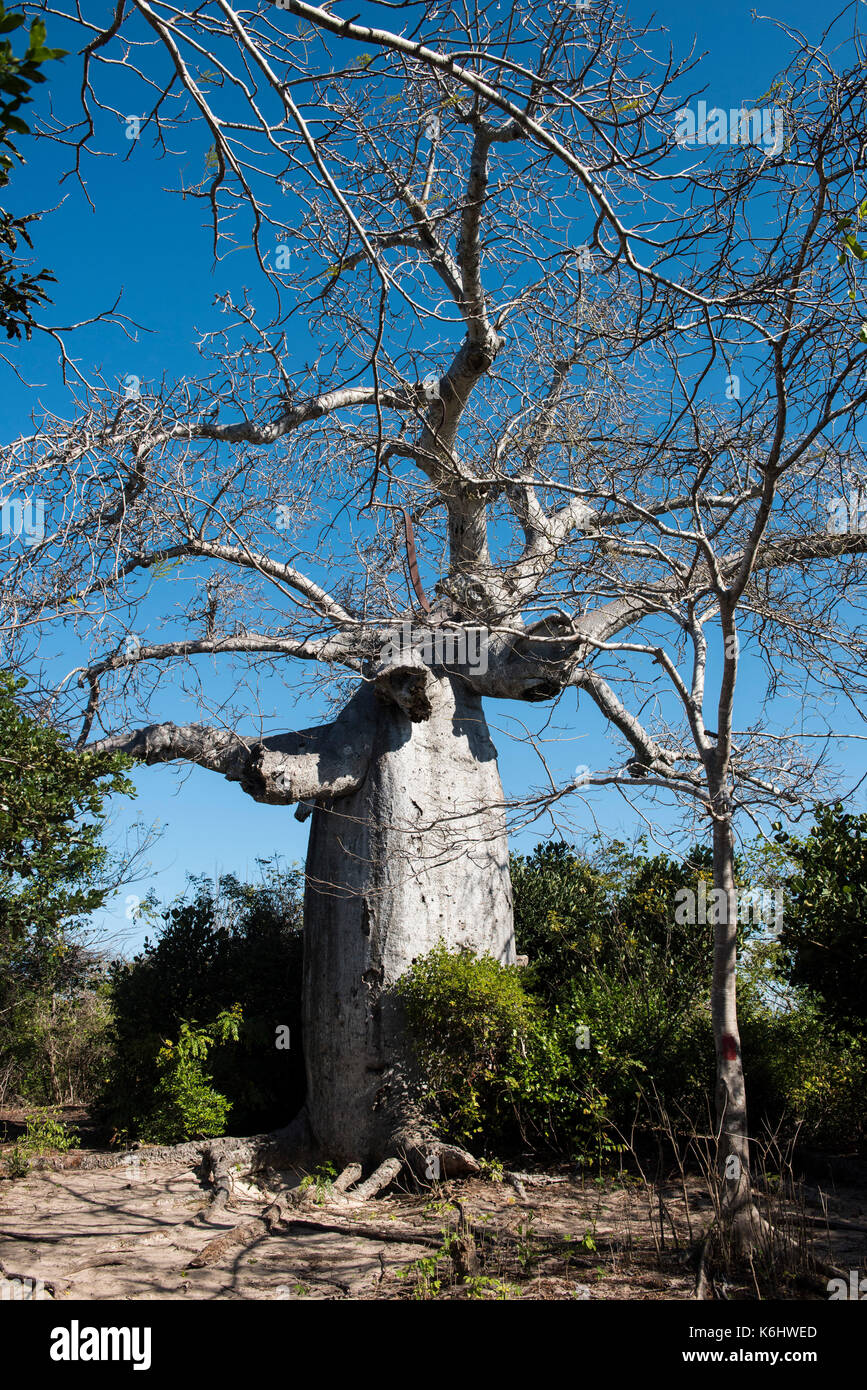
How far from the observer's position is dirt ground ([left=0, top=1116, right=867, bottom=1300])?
14.5 feet

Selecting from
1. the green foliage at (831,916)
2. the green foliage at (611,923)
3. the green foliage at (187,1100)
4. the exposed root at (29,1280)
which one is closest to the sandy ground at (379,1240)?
the exposed root at (29,1280)

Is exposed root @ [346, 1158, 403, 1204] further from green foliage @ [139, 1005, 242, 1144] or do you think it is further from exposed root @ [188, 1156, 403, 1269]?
green foliage @ [139, 1005, 242, 1144]

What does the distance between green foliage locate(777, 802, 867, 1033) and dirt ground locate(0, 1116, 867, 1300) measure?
1.21 metres

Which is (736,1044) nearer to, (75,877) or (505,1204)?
(505,1204)

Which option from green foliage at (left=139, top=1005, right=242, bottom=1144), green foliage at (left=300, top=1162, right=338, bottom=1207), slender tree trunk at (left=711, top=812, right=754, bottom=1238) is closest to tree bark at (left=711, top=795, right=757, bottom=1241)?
slender tree trunk at (left=711, top=812, right=754, bottom=1238)

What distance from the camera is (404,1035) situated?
23.4 ft

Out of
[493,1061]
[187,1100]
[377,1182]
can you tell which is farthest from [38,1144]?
[493,1061]

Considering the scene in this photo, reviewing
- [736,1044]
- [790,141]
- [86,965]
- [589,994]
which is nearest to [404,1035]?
[589,994]

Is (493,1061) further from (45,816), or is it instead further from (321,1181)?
(45,816)

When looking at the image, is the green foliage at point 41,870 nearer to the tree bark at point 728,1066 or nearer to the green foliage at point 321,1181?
the green foliage at point 321,1181

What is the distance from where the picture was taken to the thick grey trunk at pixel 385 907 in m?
7.17

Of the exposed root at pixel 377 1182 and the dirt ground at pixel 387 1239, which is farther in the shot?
the exposed root at pixel 377 1182

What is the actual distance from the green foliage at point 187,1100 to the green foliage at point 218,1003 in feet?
0.98

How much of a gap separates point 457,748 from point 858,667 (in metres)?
3.25
